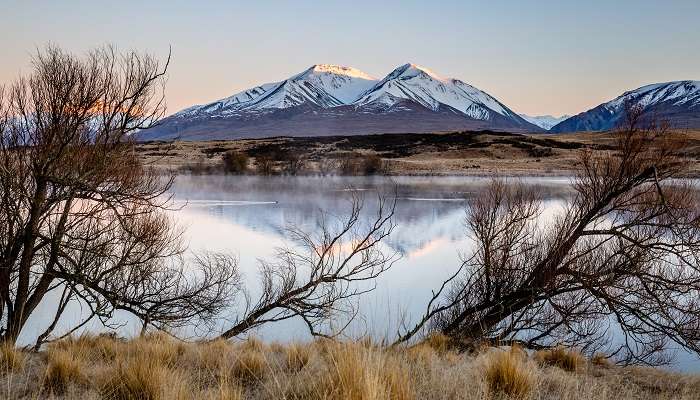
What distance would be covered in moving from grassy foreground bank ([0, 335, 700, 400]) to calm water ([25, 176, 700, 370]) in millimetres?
1639

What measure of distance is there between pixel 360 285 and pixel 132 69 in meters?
8.87

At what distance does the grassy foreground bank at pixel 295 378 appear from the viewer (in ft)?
12.1

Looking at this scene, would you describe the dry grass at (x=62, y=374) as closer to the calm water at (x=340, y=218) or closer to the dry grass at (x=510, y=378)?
the calm water at (x=340, y=218)

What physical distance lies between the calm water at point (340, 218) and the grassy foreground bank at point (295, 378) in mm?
1639

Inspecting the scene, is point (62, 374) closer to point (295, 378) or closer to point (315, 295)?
point (295, 378)

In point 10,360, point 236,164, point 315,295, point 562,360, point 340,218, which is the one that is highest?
point 236,164

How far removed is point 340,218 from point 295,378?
1721 cm

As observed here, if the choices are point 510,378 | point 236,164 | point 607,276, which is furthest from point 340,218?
point 236,164

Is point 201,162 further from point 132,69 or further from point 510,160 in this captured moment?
point 132,69

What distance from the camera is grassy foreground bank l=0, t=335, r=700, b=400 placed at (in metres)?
3.69

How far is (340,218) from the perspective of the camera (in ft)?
72.2

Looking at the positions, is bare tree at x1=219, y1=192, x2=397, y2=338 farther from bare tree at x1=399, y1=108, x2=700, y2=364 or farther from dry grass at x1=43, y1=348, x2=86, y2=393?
dry grass at x1=43, y1=348, x2=86, y2=393

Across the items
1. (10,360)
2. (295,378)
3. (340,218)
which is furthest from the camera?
(340,218)

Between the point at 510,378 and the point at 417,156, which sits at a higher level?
the point at 417,156
